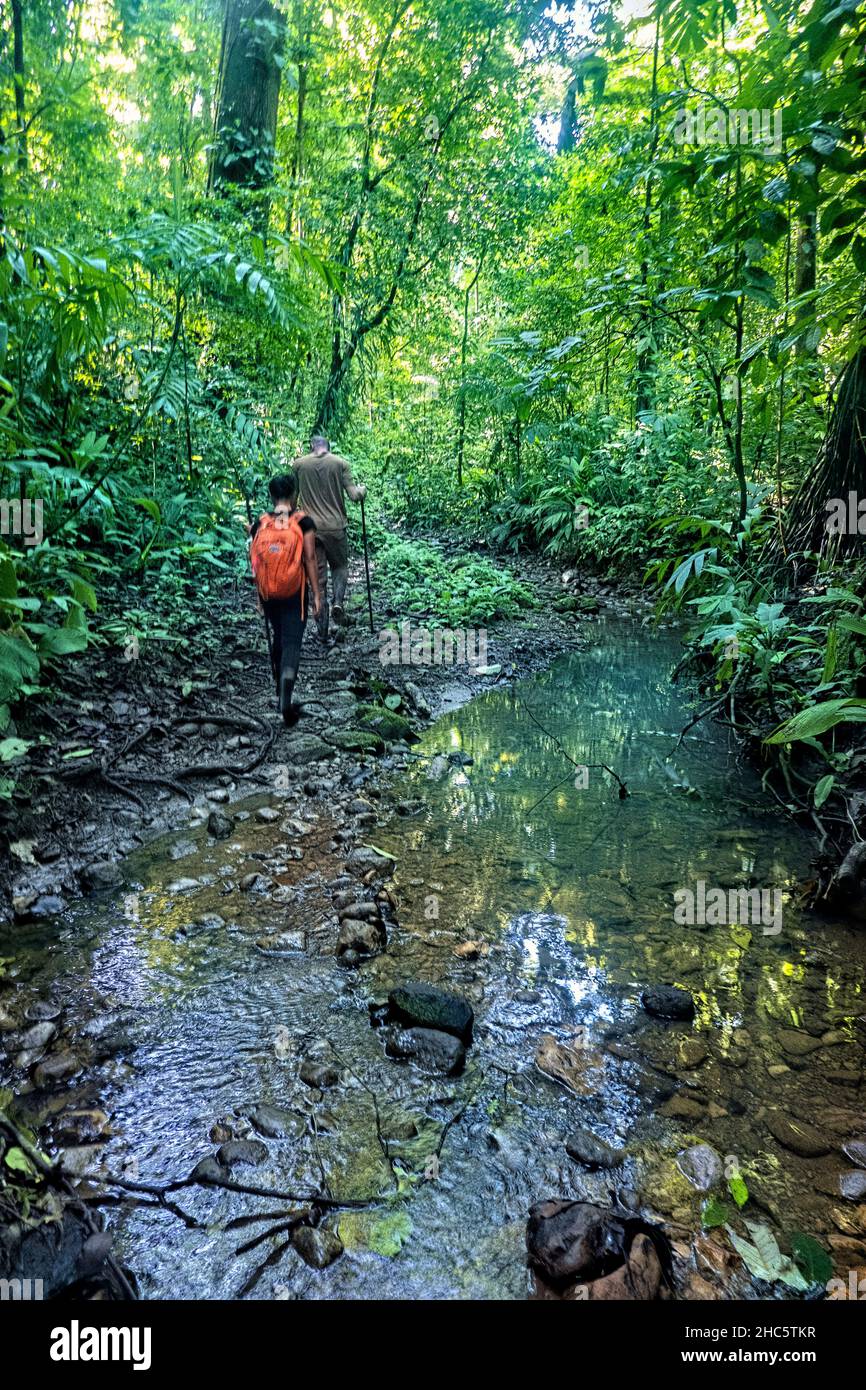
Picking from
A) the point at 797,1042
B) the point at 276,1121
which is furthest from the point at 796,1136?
the point at 276,1121

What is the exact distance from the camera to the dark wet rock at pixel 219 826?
188 inches

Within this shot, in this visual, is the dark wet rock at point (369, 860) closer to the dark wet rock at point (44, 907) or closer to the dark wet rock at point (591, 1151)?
the dark wet rock at point (44, 907)

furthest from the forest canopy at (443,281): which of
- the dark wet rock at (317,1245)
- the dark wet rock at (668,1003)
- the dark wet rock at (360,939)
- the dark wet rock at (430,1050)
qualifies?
the dark wet rock at (317,1245)

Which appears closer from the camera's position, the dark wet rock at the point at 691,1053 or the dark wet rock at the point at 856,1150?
the dark wet rock at the point at 856,1150

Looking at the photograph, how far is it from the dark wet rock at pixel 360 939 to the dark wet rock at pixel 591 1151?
1.35 meters

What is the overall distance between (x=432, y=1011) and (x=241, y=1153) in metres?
0.95

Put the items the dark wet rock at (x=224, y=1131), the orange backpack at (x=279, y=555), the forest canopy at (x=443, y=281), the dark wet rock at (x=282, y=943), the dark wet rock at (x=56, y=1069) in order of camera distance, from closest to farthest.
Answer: the dark wet rock at (x=224, y=1131), the dark wet rock at (x=56, y=1069), the dark wet rock at (x=282, y=943), the forest canopy at (x=443, y=281), the orange backpack at (x=279, y=555)

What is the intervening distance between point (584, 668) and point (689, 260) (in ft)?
16.3

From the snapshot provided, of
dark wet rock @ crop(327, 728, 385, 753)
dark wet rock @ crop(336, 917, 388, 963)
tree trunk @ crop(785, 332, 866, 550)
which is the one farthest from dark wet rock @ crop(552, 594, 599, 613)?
dark wet rock @ crop(336, 917, 388, 963)

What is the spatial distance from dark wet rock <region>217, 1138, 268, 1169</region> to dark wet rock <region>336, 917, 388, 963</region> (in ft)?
3.68

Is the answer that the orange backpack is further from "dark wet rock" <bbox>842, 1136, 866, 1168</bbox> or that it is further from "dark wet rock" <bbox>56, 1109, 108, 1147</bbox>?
"dark wet rock" <bbox>842, 1136, 866, 1168</bbox>

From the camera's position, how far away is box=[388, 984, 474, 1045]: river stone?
311cm
